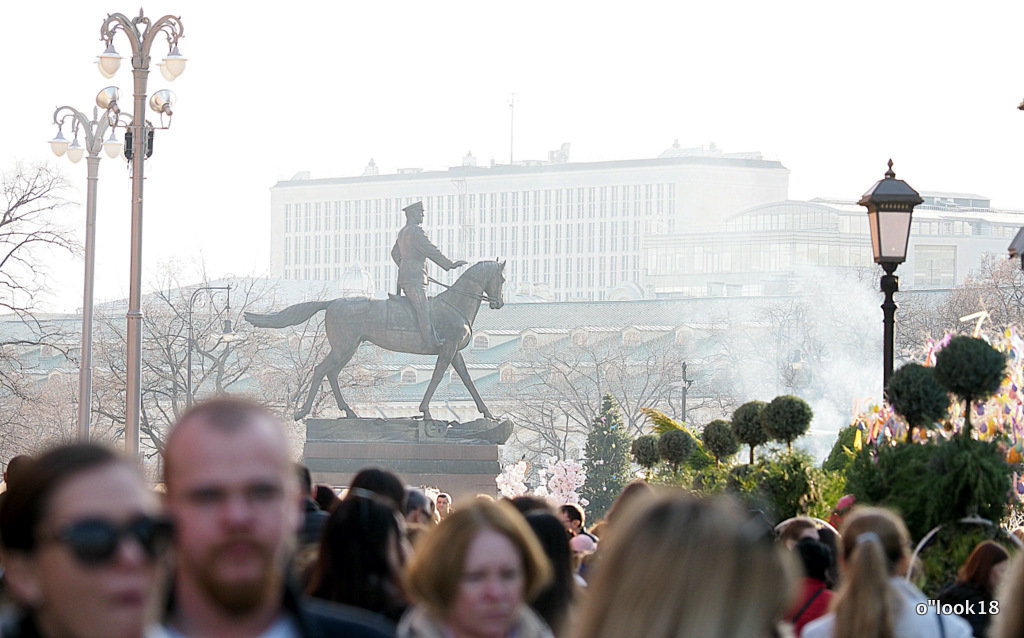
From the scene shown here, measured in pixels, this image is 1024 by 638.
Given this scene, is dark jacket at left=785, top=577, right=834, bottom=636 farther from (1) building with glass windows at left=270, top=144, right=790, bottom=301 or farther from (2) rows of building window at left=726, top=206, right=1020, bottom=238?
(1) building with glass windows at left=270, top=144, right=790, bottom=301

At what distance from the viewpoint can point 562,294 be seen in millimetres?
158750

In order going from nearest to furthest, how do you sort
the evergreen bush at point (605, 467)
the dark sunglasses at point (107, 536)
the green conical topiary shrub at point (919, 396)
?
the dark sunglasses at point (107, 536)
the green conical topiary shrub at point (919, 396)
the evergreen bush at point (605, 467)

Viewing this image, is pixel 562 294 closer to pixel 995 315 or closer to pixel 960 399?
pixel 995 315

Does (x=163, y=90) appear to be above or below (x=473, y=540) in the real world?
above

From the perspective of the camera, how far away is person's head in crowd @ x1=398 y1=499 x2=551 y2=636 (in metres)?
4.27

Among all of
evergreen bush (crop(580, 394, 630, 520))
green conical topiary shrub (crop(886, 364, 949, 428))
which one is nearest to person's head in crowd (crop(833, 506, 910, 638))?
green conical topiary shrub (crop(886, 364, 949, 428))

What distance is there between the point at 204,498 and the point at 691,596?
0.85m

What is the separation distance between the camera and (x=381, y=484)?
6586 millimetres

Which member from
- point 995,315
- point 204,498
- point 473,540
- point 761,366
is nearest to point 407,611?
point 473,540

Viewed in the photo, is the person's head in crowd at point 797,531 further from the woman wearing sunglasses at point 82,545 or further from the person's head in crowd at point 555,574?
the woman wearing sunglasses at point 82,545

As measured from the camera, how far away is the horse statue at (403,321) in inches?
1177

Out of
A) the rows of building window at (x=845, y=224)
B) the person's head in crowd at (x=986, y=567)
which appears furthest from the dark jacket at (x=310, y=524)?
the rows of building window at (x=845, y=224)

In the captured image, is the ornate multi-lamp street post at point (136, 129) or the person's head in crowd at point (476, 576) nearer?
the person's head in crowd at point (476, 576)

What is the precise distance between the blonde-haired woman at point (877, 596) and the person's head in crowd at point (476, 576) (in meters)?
0.99
